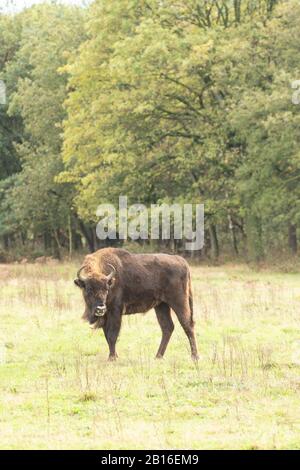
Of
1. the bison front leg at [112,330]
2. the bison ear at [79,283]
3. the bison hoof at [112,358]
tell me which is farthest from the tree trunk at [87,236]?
the bison hoof at [112,358]

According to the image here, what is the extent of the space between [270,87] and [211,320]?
18299 mm

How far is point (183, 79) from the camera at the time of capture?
125 ft

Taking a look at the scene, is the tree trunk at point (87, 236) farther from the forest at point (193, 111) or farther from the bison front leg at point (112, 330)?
the bison front leg at point (112, 330)

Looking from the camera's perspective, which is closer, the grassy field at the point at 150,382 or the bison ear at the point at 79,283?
the grassy field at the point at 150,382

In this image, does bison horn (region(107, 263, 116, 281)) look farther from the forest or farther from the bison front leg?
the forest

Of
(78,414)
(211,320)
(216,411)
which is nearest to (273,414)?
(216,411)

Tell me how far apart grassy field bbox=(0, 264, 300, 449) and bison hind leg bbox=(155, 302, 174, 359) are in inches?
7.5

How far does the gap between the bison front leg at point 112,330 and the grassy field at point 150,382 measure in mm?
176

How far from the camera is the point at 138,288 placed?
14555mm

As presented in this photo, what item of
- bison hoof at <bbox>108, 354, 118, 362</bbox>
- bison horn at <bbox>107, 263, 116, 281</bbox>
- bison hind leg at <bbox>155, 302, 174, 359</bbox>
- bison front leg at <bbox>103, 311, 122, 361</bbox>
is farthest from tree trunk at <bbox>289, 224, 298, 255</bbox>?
bison hoof at <bbox>108, 354, 118, 362</bbox>

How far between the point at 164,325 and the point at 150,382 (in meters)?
2.90

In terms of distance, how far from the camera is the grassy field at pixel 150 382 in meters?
8.89

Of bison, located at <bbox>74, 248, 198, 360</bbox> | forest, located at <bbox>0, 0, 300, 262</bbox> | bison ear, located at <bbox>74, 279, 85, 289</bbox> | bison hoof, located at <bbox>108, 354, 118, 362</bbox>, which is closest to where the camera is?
bison hoof, located at <bbox>108, 354, 118, 362</bbox>

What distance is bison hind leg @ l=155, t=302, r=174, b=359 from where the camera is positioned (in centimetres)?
1413
